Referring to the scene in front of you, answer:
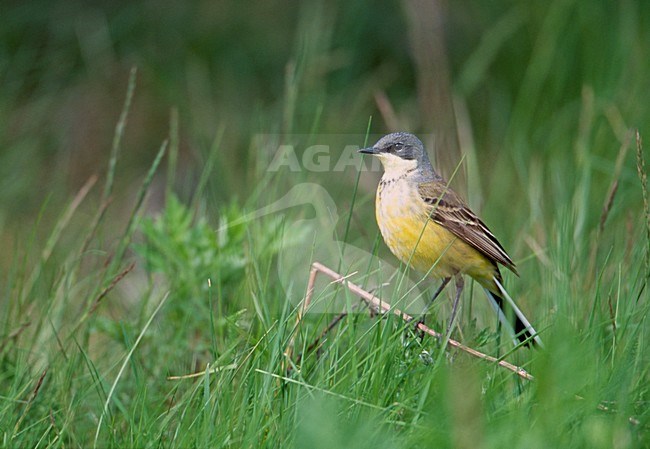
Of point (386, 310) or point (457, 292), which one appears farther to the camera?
point (457, 292)

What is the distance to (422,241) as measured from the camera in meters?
3.65

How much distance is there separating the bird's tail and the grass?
0.19 ft

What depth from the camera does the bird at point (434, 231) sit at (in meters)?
3.63

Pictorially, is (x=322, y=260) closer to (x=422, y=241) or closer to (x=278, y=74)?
(x=422, y=241)

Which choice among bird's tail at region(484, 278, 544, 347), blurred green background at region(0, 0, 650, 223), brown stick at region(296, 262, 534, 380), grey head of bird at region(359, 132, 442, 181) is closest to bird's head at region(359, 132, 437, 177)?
grey head of bird at region(359, 132, 442, 181)

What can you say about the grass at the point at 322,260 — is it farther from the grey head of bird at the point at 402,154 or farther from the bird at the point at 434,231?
the grey head of bird at the point at 402,154

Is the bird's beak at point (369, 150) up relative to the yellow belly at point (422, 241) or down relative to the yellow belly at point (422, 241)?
up

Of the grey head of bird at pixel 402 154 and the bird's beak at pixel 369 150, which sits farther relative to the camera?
the grey head of bird at pixel 402 154

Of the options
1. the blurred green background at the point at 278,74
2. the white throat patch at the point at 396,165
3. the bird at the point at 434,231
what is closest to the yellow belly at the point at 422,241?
the bird at the point at 434,231

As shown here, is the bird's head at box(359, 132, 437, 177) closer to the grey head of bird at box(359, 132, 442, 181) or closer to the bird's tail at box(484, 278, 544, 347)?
the grey head of bird at box(359, 132, 442, 181)

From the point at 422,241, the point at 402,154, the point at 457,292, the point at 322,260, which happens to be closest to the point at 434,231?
the point at 422,241

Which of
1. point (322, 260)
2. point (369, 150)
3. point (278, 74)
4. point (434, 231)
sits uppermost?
point (369, 150)

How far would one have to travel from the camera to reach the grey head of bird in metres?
3.93

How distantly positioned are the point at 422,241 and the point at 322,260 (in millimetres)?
654
